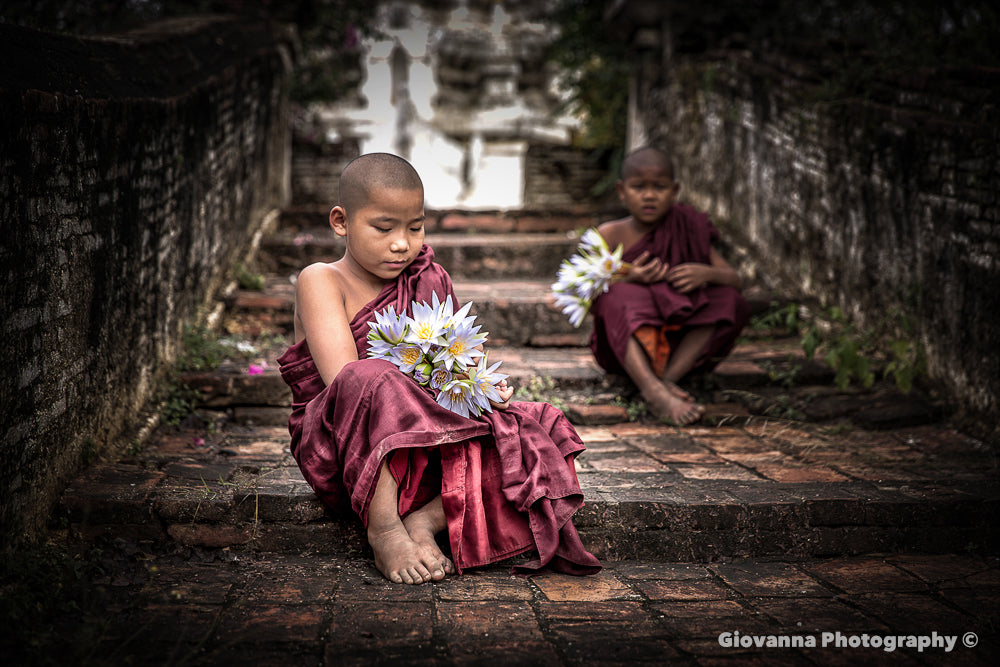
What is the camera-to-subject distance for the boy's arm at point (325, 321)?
2693 mm

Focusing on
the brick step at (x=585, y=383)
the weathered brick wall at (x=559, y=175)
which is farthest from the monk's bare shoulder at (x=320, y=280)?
the weathered brick wall at (x=559, y=175)

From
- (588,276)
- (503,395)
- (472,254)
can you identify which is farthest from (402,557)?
(472,254)

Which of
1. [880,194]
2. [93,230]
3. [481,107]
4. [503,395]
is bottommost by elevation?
[503,395]

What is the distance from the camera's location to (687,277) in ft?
14.2

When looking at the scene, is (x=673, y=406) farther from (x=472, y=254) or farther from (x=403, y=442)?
(x=472, y=254)

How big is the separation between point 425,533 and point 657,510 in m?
0.77

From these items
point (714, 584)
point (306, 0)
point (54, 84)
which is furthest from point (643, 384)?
point (306, 0)

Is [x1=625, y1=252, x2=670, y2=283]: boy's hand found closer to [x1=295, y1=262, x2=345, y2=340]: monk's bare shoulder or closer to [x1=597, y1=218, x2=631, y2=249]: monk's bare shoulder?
[x1=597, y1=218, x2=631, y2=249]: monk's bare shoulder

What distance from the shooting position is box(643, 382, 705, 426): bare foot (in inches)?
162

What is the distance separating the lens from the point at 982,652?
2.10 m

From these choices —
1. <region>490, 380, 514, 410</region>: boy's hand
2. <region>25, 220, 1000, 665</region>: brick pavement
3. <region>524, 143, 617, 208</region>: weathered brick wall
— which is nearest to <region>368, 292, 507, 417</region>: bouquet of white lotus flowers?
<region>490, 380, 514, 410</region>: boy's hand

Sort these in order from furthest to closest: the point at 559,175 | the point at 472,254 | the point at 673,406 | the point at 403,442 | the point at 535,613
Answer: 1. the point at 559,175
2. the point at 472,254
3. the point at 673,406
4. the point at 403,442
5. the point at 535,613

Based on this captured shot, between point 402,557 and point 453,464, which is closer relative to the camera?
point 402,557

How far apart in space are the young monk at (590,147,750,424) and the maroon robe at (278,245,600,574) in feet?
5.33
